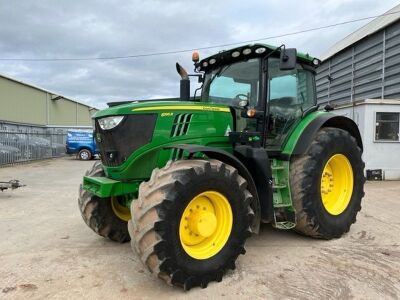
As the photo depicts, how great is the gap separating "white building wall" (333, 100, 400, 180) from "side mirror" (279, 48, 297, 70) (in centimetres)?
745

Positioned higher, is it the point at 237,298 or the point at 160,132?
the point at 160,132

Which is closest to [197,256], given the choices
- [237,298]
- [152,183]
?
[237,298]

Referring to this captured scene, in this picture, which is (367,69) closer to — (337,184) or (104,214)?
(337,184)

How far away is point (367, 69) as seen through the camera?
13.5 m

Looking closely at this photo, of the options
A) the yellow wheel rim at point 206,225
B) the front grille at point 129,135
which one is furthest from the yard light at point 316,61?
the yellow wheel rim at point 206,225

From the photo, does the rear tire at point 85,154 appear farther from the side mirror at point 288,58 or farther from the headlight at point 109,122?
the side mirror at point 288,58

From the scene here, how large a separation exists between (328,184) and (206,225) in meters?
2.43

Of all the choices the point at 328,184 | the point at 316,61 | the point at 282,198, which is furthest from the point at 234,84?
the point at 328,184

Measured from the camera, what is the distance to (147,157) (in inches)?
167

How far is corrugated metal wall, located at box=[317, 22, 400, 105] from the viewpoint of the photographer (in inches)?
474

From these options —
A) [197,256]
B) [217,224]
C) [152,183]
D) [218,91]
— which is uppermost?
[218,91]

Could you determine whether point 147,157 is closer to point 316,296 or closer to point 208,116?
point 208,116

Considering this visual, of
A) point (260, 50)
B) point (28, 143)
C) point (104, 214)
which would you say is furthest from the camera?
point (28, 143)

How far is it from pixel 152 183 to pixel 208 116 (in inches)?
49.5
